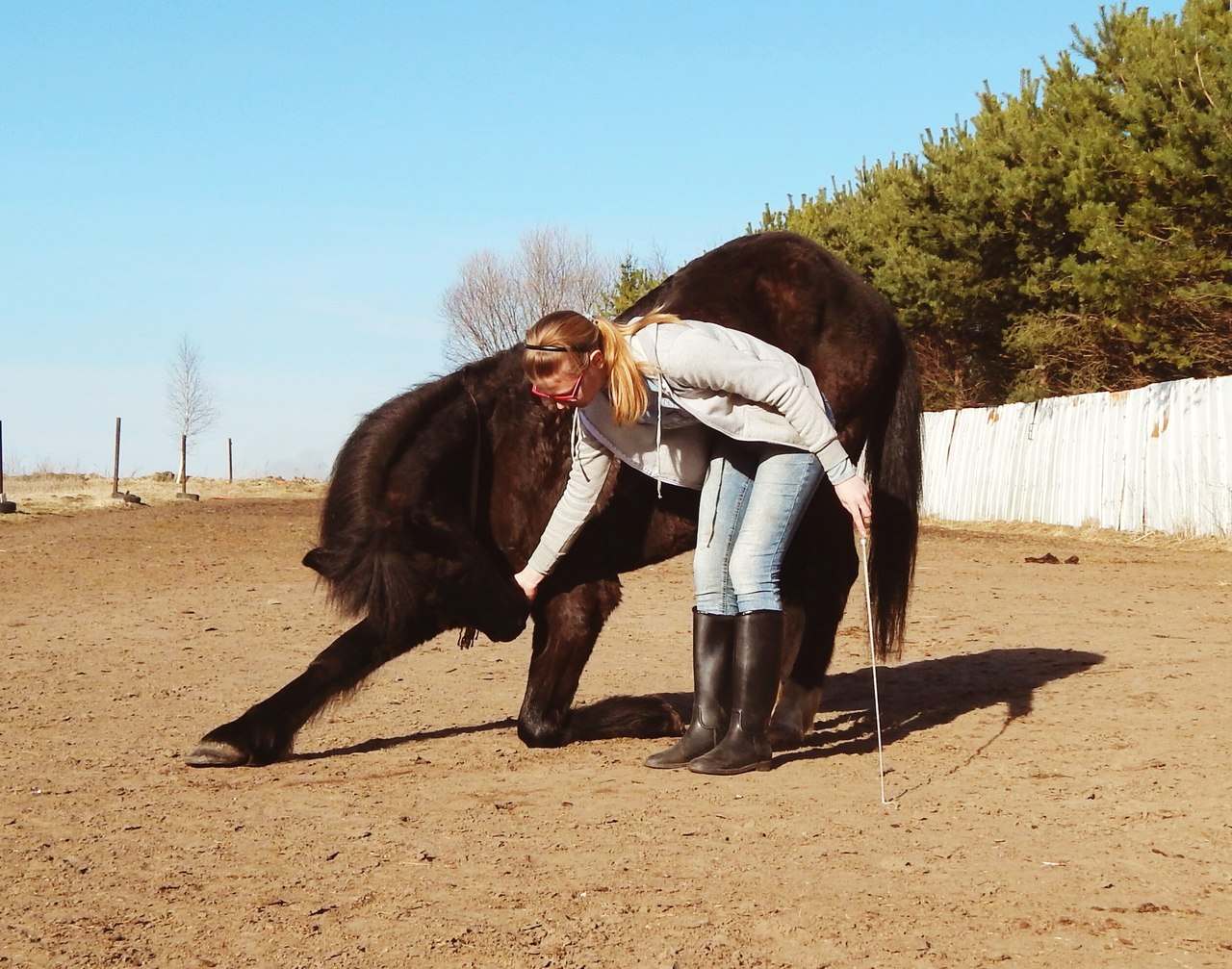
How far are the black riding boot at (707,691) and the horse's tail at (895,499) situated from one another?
1039mm

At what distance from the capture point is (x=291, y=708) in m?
4.63

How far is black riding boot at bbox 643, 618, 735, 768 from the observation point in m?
4.45

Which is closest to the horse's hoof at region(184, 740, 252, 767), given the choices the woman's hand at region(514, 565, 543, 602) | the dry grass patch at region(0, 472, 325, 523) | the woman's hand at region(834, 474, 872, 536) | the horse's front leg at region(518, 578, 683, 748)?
the horse's front leg at region(518, 578, 683, 748)

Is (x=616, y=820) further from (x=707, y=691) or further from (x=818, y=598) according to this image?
(x=818, y=598)

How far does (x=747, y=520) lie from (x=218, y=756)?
202 cm

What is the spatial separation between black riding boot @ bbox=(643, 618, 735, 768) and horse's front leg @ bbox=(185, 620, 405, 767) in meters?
1.12

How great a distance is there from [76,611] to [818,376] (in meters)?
6.06

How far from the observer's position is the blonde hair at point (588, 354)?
398 centimetres

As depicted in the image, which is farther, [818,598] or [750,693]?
[818,598]

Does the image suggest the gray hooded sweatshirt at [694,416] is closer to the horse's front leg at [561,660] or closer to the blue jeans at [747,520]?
the blue jeans at [747,520]

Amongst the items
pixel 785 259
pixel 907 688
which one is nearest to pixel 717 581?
pixel 785 259

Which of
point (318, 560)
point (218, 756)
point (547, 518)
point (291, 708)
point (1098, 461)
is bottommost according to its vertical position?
point (218, 756)

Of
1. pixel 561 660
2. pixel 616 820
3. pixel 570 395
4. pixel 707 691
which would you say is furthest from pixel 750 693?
pixel 570 395

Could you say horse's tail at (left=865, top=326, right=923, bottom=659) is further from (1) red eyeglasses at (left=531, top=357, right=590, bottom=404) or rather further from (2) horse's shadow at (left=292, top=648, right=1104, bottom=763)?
(1) red eyeglasses at (left=531, top=357, right=590, bottom=404)
